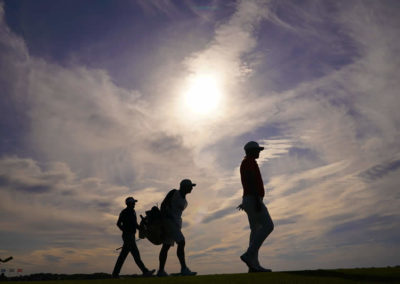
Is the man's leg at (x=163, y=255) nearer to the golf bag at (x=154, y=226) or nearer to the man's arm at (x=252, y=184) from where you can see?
the golf bag at (x=154, y=226)

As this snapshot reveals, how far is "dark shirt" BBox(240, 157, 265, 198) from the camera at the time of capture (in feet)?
31.2

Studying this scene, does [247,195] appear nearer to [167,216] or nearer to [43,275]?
[167,216]

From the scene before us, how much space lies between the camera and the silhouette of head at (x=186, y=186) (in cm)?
1170

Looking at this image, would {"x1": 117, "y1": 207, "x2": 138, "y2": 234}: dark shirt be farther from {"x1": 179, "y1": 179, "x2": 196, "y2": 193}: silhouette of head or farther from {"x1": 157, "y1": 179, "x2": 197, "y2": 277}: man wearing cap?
{"x1": 179, "y1": 179, "x2": 196, "y2": 193}: silhouette of head

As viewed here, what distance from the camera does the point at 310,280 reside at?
659cm

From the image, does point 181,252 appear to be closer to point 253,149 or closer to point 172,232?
point 172,232

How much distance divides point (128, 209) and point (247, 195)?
A: 198 inches

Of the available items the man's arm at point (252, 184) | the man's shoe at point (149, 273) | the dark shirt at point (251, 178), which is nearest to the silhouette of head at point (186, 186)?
the dark shirt at point (251, 178)

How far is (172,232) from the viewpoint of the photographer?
11.6 meters

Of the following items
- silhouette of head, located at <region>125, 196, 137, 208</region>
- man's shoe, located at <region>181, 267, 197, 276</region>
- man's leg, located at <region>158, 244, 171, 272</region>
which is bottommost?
man's shoe, located at <region>181, 267, 197, 276</region>

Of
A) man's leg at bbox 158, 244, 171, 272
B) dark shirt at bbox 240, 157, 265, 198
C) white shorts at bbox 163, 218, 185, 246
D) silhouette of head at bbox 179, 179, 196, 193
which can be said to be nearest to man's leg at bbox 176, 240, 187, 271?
white shorts at bbox 163, 218, 185, 246

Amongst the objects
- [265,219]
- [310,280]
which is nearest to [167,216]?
[265,219]

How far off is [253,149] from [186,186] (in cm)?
275

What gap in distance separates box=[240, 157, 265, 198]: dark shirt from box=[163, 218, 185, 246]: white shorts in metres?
2.90
